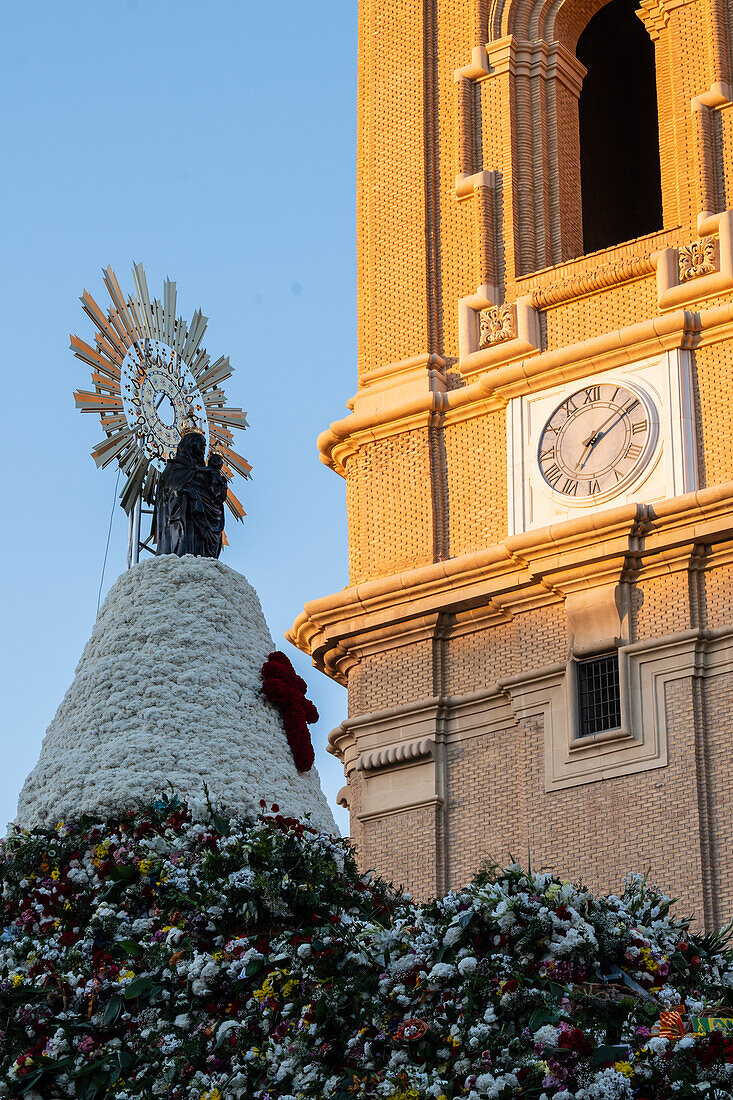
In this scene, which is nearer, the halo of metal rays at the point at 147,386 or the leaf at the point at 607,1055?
the leaf at the point at 607,1055

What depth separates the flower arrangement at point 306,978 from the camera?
13.5 m

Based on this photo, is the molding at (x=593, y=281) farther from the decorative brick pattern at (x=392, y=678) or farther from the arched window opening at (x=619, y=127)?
the arched window opening at (x=619, y=127)

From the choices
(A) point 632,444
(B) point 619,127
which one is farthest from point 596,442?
(B) point 619,127

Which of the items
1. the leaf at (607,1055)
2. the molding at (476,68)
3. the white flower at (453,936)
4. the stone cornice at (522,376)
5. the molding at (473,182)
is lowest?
the leaf at (607,1055)

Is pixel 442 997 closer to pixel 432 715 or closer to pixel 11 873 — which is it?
pixel 11 873

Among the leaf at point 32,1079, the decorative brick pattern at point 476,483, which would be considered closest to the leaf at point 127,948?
the leaf at point 32,1079

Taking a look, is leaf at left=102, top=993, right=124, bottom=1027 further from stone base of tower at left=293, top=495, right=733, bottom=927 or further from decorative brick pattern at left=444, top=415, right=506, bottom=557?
decorative brick pattern at left=444, top=415, right=506, bottom=557

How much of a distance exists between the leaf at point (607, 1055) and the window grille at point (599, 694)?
12483 mm

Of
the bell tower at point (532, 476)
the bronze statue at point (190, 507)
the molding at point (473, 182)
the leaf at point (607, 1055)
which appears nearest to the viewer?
the leaf at point (607, 1055)

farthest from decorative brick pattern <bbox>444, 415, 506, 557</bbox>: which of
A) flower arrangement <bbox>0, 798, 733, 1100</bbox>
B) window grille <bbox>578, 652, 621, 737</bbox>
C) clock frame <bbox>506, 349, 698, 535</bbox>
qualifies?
flower arrangement <bbox>0, 798, 733, 1100</bbox>

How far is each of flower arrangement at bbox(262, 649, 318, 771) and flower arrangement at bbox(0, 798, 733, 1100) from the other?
665 millimetres

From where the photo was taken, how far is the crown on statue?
18.2m

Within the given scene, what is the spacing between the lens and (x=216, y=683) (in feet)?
51.8

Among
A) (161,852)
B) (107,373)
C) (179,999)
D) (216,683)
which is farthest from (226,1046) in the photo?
(107,373)
